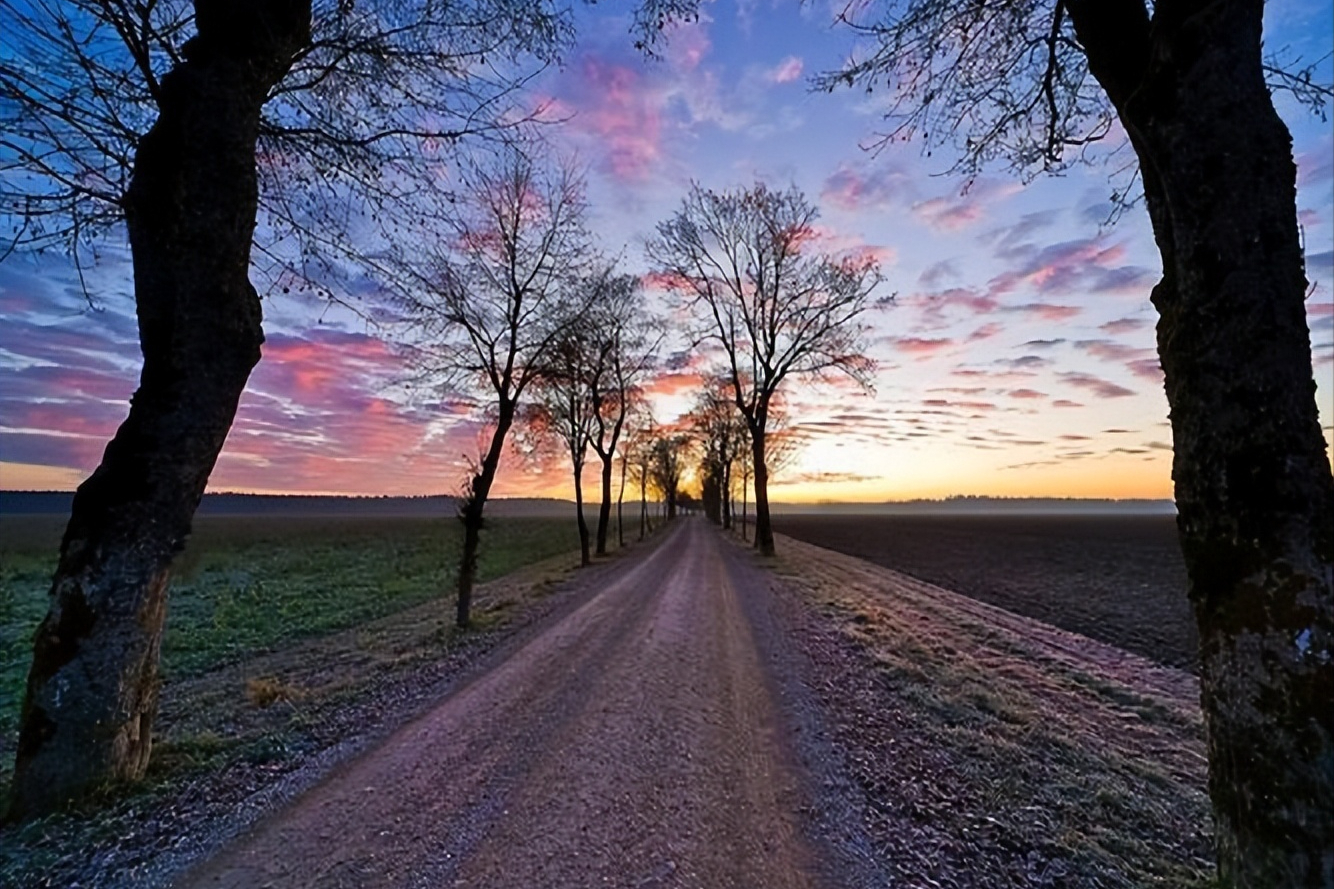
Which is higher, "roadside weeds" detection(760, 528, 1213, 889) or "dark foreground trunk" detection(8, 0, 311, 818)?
"dark foreground trunk" detection(8, 0, 311, 818)

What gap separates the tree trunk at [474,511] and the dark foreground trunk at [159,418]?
6.60 meters

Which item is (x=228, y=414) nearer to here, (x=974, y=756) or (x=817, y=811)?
(x=817, y=811)

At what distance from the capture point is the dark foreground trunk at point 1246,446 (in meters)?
2.41

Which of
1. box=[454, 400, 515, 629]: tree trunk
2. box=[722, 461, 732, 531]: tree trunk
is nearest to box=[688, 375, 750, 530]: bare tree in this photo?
box=[722, 461, 732, 531]: tree trunk

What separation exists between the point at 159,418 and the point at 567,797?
405 cm

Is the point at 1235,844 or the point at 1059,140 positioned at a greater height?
the point at 1059,140

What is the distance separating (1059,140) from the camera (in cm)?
542

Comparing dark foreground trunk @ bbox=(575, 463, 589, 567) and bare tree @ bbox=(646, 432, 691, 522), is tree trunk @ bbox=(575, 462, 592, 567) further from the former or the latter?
bare tree @ bbox=(646, 432, 691, 522)

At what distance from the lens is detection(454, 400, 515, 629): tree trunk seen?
36.8 feet

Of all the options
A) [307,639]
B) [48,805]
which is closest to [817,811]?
[48,805]

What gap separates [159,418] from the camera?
14.5ft

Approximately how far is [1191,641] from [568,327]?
14.6m

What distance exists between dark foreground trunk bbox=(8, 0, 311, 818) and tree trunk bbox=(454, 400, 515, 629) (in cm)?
660

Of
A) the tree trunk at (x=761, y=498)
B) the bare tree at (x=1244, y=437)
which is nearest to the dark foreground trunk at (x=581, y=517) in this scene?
the tree trunk at (x=761, y=498)
